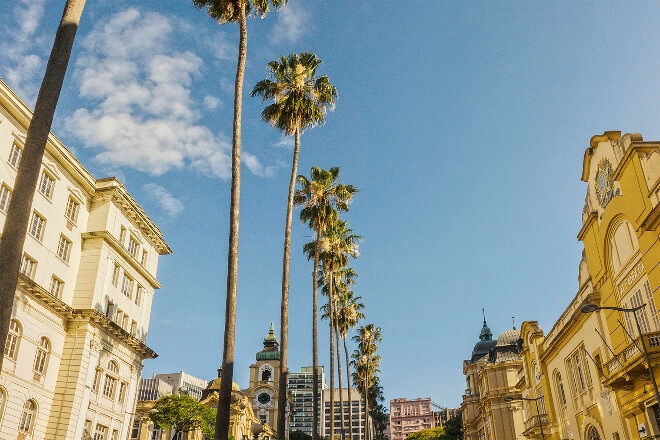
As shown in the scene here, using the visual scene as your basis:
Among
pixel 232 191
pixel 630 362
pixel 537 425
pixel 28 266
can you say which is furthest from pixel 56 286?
pixel 537 425

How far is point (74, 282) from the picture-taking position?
3653 cm

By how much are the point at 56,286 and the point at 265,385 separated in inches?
3038

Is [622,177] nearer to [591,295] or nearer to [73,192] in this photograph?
[591,295]

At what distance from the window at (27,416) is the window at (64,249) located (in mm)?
8891

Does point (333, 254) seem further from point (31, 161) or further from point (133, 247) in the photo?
point (31, 161)

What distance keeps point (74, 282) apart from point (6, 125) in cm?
1095

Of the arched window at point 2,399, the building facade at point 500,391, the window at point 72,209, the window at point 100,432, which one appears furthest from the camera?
the building facade at point 500,391

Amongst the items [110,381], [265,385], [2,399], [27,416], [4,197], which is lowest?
[27,416]

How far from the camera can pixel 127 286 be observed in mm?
41750

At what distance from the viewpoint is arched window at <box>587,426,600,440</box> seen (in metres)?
31.0

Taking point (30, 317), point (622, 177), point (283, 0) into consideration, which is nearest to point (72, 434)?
point (30, 317)

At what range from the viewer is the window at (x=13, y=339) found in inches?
1178

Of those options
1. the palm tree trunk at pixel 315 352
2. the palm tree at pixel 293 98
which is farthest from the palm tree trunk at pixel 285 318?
the palm tree trunk at pixel 315 352

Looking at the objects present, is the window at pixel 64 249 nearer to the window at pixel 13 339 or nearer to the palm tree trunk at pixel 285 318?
the window at pixel 13 339
